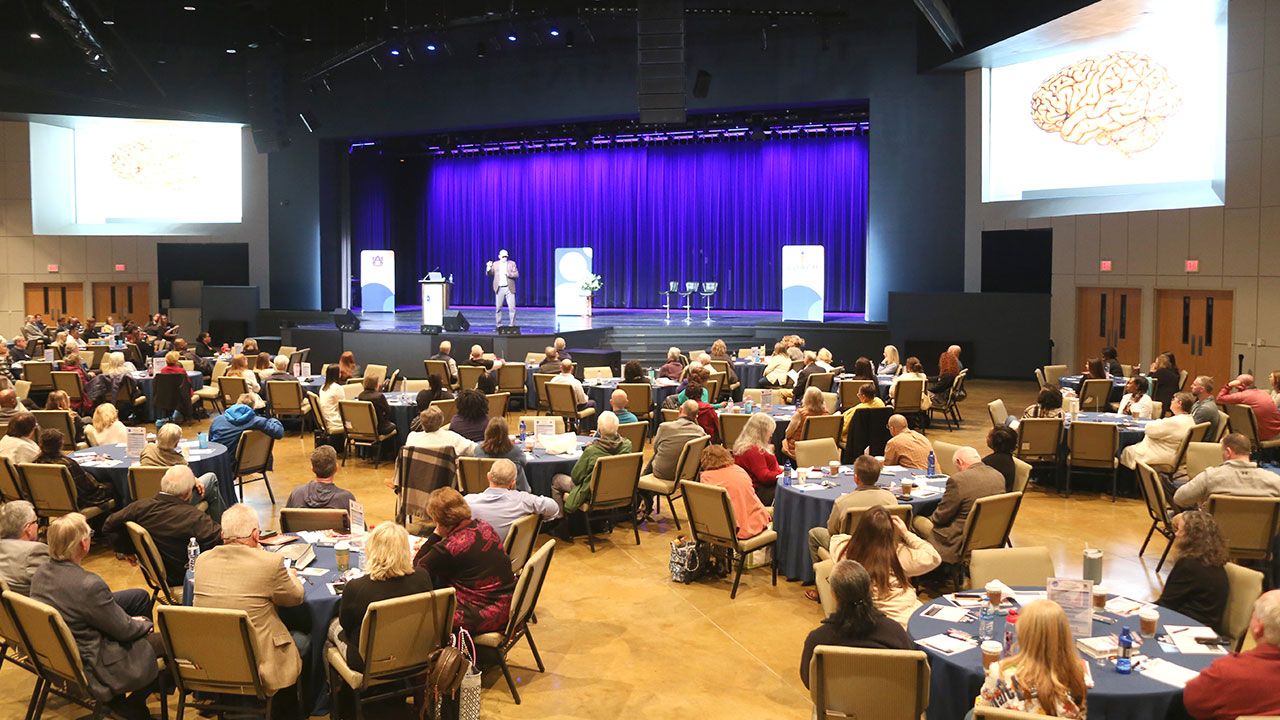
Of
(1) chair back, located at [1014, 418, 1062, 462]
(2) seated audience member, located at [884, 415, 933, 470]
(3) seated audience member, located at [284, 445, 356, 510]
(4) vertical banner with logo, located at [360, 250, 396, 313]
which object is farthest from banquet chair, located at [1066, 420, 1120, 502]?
(4) vertical banner with logo, located at [360, 250, 396, 313]

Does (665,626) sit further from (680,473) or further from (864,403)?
(864,403)

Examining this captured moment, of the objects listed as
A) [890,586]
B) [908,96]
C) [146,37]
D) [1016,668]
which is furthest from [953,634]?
[146,37]

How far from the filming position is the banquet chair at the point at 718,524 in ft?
23.3

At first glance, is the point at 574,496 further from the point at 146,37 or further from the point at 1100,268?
the point at 146,37

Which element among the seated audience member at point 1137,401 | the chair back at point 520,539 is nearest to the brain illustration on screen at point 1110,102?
the seated audience member at point 1137,401

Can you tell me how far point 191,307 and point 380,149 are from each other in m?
6.30

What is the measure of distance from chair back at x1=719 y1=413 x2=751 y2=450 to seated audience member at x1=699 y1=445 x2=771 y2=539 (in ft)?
10.2

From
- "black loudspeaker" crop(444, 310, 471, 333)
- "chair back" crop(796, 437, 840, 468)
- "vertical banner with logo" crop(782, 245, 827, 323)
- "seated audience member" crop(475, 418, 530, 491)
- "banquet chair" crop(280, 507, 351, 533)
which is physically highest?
"vertical banner with logo" crop(782, 245, 827, 323)

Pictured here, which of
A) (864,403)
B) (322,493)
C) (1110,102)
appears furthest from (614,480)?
(1110,102)

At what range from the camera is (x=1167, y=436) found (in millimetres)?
9031

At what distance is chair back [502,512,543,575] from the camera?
616 cm

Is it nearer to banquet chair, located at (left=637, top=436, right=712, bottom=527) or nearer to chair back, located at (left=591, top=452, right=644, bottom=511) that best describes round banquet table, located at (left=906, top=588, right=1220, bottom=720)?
chair back, located at (left=591, top=452, right=644, bottom=511)

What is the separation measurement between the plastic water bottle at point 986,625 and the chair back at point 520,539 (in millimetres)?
2632

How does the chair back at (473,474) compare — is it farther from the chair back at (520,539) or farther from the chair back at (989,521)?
the chair back at (989,521)
